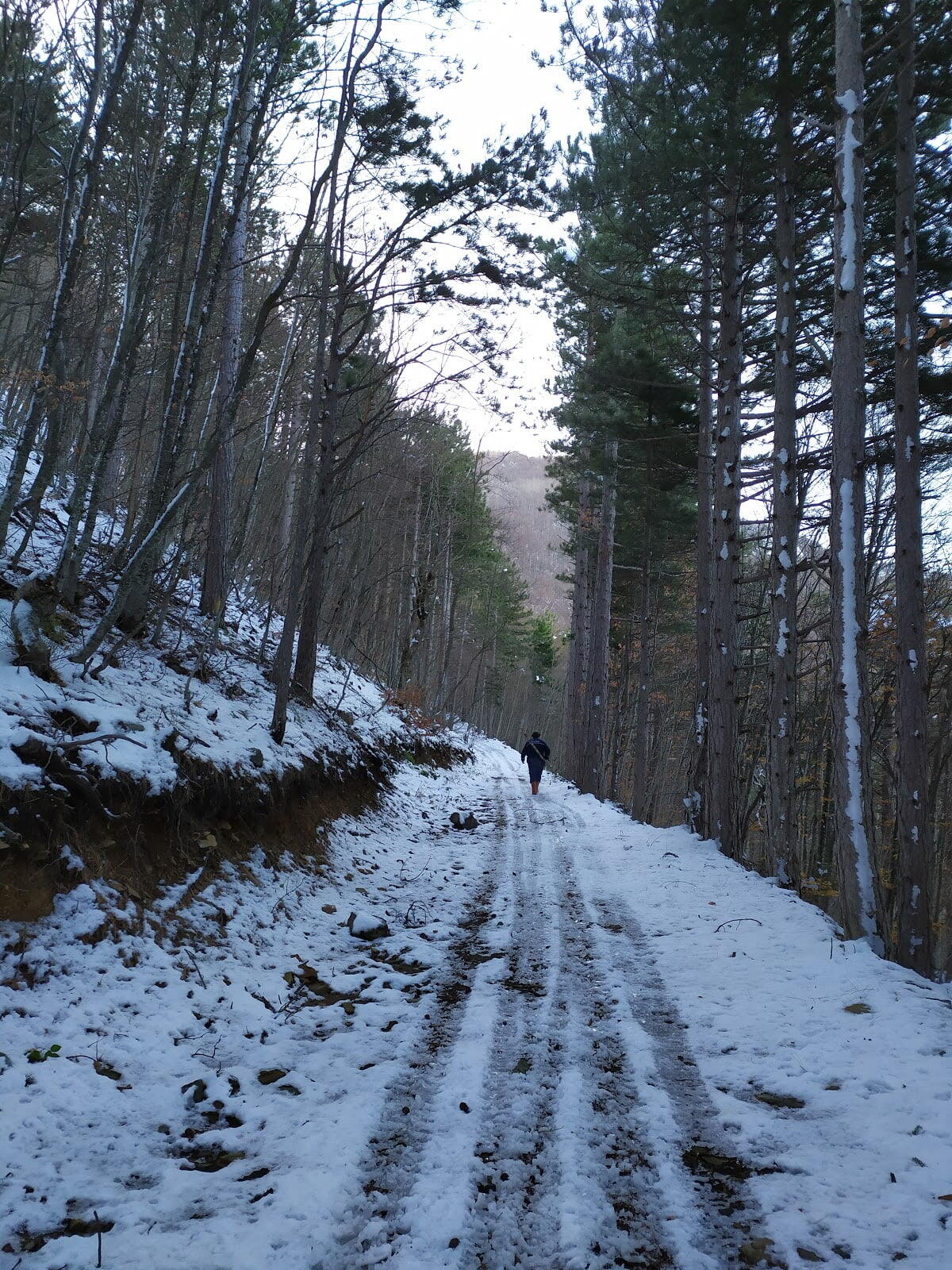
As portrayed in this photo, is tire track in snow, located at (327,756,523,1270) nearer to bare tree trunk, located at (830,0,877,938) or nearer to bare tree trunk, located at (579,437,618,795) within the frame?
bare tree trunk, located at (830,0,877,938)

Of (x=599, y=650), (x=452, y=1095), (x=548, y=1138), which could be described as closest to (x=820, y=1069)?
(x=548, y=1138)

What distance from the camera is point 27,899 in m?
3.51

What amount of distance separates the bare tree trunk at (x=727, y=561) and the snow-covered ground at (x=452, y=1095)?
155 inches

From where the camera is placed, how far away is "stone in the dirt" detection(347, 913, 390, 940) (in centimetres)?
545

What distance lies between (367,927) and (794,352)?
7926 mm

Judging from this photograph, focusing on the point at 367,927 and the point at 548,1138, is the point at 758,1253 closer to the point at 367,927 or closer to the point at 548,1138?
the point at 548,1138

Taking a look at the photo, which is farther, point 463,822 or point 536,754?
point 536,754

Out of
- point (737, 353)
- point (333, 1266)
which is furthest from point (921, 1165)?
point (737, 353)

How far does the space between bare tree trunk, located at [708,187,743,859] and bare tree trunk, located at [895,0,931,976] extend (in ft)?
9.95

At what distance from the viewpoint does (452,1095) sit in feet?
10.4

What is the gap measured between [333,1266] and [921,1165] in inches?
90.2

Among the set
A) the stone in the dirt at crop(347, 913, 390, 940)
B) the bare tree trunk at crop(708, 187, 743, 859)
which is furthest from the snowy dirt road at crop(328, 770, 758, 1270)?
the bare tree trunk at crop(708, 187, 743, 859)

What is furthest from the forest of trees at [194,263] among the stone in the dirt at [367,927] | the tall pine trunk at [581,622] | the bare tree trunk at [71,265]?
the tall pine trunk at [581,622]

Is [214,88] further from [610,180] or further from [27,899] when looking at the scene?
[27,899]
